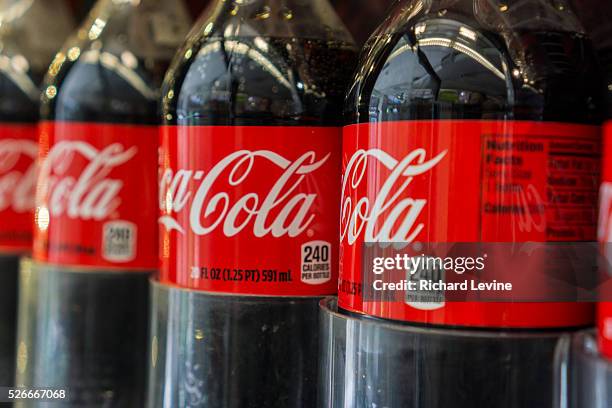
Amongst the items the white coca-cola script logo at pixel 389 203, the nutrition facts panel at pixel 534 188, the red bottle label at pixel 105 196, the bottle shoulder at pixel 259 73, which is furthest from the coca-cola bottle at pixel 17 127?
the nutrition facts panel at pixel 534 188

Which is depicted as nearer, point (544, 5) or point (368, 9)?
point (544, 5)

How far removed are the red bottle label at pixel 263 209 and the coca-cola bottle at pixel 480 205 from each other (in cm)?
13

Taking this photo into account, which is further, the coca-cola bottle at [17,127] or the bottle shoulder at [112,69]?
the coca-cola bottle at [17,127]

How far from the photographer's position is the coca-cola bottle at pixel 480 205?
714 mm

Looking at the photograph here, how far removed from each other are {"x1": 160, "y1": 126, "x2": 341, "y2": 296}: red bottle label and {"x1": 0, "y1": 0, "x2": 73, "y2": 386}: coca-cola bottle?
1.88ft

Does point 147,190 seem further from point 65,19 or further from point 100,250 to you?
point 65,19

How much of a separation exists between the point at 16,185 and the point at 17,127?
0.29ft

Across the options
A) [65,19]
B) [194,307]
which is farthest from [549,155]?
[65,19]

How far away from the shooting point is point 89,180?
3.79 feet

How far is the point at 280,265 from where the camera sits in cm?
88

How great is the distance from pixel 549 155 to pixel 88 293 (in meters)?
0.66

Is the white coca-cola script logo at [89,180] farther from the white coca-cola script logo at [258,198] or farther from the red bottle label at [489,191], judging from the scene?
the red bottle label at [489,191]

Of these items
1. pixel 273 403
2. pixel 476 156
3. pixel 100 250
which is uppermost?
pixel 476 156

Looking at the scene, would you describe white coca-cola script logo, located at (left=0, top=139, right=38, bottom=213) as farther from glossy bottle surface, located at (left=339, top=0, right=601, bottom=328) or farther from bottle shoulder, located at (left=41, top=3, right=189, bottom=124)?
glossy bottle surface, located at (left=339, top=0, right=601, bottom=328)
